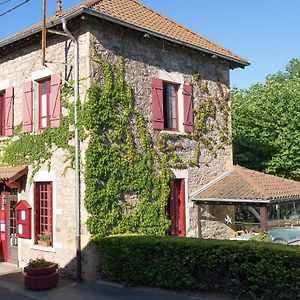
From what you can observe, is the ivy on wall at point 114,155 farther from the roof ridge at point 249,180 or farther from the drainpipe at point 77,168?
the roof ridge at point 249,180

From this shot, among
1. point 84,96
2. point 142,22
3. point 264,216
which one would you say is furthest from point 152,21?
point 264,216

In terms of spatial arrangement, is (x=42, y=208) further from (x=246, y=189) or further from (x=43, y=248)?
(x=246, y=189)

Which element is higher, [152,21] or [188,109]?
[152,21]

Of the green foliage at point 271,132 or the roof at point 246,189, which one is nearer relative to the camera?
the roof at point 246,189

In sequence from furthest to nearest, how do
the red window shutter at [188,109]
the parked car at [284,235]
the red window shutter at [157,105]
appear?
the red window shutter at [188,109] → the parked car at [284,235] → the red window shutter at [157,105]

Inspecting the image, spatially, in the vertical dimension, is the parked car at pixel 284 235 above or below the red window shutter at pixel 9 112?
below

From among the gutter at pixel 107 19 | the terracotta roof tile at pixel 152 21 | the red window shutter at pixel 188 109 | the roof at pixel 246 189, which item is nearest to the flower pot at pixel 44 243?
the roof at pixel 246 189

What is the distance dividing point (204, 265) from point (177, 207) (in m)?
4.13

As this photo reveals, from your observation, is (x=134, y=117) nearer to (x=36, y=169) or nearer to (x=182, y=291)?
(x=36, y=169)

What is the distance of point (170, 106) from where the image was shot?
1249 cm

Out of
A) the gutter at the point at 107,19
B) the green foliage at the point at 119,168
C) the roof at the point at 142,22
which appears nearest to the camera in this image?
the gutter at the point at 107,19

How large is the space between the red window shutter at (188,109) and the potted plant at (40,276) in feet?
18.2

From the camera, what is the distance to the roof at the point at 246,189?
11.5 m

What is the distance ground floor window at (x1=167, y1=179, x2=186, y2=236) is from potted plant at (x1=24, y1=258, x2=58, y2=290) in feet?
12.7
